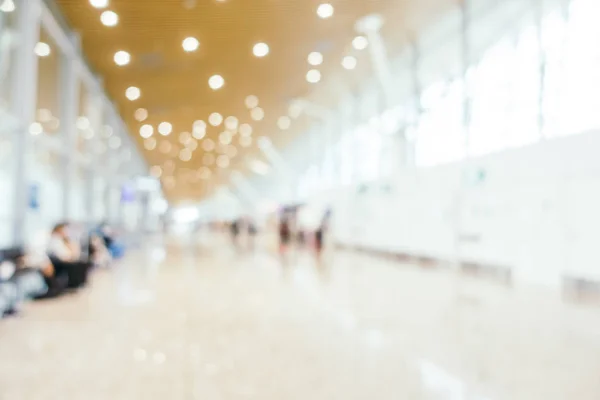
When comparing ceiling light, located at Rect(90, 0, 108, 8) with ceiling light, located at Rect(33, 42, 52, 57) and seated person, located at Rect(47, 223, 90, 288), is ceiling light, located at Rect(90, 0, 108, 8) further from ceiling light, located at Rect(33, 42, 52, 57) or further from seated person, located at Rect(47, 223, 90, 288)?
seated person, located at Rect(47, 223, 90, 288)

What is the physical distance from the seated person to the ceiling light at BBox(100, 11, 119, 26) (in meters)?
4.46

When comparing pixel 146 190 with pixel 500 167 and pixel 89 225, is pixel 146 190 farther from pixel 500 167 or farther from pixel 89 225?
pixel 500 167

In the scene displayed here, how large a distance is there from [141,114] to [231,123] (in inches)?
216

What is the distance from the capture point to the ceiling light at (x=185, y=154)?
121 feet

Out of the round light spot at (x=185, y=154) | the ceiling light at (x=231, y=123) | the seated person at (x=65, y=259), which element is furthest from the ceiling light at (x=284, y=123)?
the seated person at (x=65, y=259)

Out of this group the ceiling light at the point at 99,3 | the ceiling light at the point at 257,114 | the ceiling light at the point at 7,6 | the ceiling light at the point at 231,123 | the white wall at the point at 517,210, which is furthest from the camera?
the ceiling light at the point at 231,123

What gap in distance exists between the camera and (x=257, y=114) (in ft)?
76.8

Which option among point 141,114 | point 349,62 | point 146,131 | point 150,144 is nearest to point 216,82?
point 349,62

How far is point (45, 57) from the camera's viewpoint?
424 inches

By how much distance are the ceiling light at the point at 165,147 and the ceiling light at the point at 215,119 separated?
18.6 feet

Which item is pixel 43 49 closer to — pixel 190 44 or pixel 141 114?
pixel 190 44

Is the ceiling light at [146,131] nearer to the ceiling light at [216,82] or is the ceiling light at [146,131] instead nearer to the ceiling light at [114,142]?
the ceiling light at [114,142]

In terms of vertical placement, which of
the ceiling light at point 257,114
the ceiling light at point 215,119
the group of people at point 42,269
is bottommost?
the group of people at point 42,269

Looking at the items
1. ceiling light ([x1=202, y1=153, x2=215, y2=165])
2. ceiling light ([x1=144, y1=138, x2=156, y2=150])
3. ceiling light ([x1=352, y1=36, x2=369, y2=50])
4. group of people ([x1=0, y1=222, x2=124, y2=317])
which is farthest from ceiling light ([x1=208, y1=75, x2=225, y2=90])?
ceiling light ([x1=202, y1=153, x2=215, y2=165])
